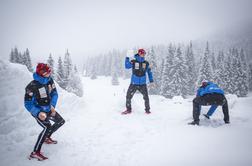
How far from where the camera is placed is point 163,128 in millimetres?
6250

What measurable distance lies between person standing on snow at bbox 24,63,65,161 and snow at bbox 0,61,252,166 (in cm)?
44

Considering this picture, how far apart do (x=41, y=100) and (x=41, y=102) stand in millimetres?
60

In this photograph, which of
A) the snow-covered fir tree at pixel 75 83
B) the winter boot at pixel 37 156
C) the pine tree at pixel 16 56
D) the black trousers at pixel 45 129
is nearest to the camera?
the winter boot at pixel 37 156

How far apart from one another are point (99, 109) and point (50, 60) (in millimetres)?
35088

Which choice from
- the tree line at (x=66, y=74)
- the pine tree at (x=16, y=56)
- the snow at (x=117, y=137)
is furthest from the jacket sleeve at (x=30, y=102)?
Answer: the pine tree at (x=16, y=56)

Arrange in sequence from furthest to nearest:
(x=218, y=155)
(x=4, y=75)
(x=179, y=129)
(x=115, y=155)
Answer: (x=4, y=75) → (x=179, y=129) → (x=115, y=155) → (x=218, y=155)

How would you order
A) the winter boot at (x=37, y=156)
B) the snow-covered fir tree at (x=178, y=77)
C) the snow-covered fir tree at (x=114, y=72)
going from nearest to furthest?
the winter boot at (x=37, y=156) → the snow-covered fir tree at (x=178, y=77) → the snow-covered fir tree at (x=114, y=72)

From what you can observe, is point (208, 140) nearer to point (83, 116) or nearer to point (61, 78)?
point (83, 116)

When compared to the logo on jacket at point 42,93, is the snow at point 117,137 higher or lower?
lower

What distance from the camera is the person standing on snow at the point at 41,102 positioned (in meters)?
4.43

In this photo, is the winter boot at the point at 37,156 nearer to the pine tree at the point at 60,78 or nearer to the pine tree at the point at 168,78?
the pine tree at the point at 60,78

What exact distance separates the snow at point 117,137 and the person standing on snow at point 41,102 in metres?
0.44

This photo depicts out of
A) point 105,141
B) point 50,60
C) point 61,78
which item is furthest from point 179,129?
point 50,60

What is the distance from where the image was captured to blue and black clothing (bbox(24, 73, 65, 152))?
14.6 ft
